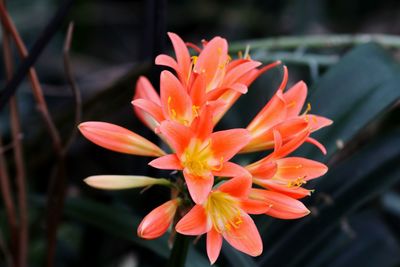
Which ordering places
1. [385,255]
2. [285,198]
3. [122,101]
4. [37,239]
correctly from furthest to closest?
[37,239], [385,255], [122,101], [285,198]

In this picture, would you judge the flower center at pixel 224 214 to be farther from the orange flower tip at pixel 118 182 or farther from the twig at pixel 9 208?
the twig at pixel 9 208

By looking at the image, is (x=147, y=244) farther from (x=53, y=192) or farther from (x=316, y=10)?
(x=316, y=10)

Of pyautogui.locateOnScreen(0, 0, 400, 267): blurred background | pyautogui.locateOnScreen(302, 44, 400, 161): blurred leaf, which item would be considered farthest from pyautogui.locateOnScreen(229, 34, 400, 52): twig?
pyautogui.locateOnScreen(302, 44, 400, 161): blurred leaf

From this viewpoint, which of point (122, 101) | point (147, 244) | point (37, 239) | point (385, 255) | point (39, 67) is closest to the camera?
point (147, 244)

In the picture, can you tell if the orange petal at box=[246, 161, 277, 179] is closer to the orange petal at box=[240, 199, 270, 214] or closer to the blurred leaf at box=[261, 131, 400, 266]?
the orange petal at box=[240, 199, 270, 214]

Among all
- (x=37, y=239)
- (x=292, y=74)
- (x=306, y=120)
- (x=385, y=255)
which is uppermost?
(x=306, y=120)

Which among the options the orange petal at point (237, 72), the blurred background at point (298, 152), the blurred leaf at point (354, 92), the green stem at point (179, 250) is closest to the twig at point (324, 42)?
the blurred background at point (298, 152)

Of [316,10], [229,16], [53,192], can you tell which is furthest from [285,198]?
[229,16]
